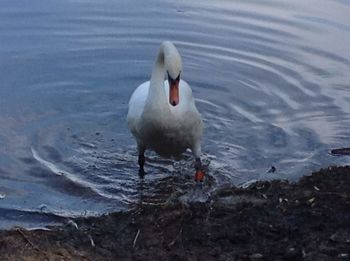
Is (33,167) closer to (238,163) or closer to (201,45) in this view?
(238,163)

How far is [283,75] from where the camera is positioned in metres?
12.0

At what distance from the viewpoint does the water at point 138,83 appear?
8719 millimetres

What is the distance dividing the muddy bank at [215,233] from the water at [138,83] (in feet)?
4.53

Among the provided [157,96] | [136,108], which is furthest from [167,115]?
[136,108]

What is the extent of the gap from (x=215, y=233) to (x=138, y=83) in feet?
17.7

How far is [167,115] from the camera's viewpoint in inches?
323

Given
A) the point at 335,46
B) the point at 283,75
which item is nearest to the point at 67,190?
the point at 283,75

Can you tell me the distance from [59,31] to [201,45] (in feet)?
7.03

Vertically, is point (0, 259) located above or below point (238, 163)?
above

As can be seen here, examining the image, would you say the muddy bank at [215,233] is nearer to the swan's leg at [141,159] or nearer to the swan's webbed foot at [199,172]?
the swan's webbed foot at [199,172]

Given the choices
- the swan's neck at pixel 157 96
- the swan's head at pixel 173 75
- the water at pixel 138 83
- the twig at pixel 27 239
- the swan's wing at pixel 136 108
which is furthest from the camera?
the water at pixel 138 83

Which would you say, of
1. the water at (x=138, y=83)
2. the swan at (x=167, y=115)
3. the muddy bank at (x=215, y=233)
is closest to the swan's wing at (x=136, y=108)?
the swan at (x=167, y=115)

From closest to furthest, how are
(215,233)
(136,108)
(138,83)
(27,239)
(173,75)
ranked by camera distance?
(27,239) → (215,233) → (173,75) → (136,108) → (138,83)

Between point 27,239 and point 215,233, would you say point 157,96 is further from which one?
point 27,239
